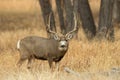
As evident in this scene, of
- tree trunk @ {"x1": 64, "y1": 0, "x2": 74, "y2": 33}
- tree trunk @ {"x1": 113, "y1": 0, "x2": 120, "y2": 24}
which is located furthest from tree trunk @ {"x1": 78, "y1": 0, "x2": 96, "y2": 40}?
tree trunk @ {"x1": 113, "y1": 0, "x2": 120, "y2": 24}

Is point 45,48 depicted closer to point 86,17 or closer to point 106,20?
point 106,20

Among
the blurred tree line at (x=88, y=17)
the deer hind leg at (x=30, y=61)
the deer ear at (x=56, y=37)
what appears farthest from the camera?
the blurred tree line at (x=88, y=17)

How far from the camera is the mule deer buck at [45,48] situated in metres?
10.7

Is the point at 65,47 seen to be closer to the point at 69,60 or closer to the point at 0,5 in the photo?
the point at 69,60

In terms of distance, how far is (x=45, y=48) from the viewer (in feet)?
36.4

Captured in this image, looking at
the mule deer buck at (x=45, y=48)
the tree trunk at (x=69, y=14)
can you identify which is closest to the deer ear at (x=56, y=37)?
the mule deer buck at (x=45, y=48)

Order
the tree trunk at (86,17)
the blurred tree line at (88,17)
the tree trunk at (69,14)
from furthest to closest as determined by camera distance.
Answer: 1. the tree trunk at (86,17)
2. the tree trunk at (69,14)
3. the blurred tree line at (88,17)

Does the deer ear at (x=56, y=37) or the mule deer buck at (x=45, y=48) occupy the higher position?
the deer ear at (x=56, y=37)

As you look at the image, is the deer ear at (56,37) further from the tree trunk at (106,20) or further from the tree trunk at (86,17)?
the tree trunk at (86,17)

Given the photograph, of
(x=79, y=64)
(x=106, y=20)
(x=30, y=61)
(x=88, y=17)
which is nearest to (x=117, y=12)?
(x=88, y=17)

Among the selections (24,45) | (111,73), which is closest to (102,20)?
(24,45)

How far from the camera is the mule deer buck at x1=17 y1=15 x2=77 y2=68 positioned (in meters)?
10.7

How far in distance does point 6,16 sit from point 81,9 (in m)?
16.1

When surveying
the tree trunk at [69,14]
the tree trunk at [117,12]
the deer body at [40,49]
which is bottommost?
the tree trunk at [117,12]
